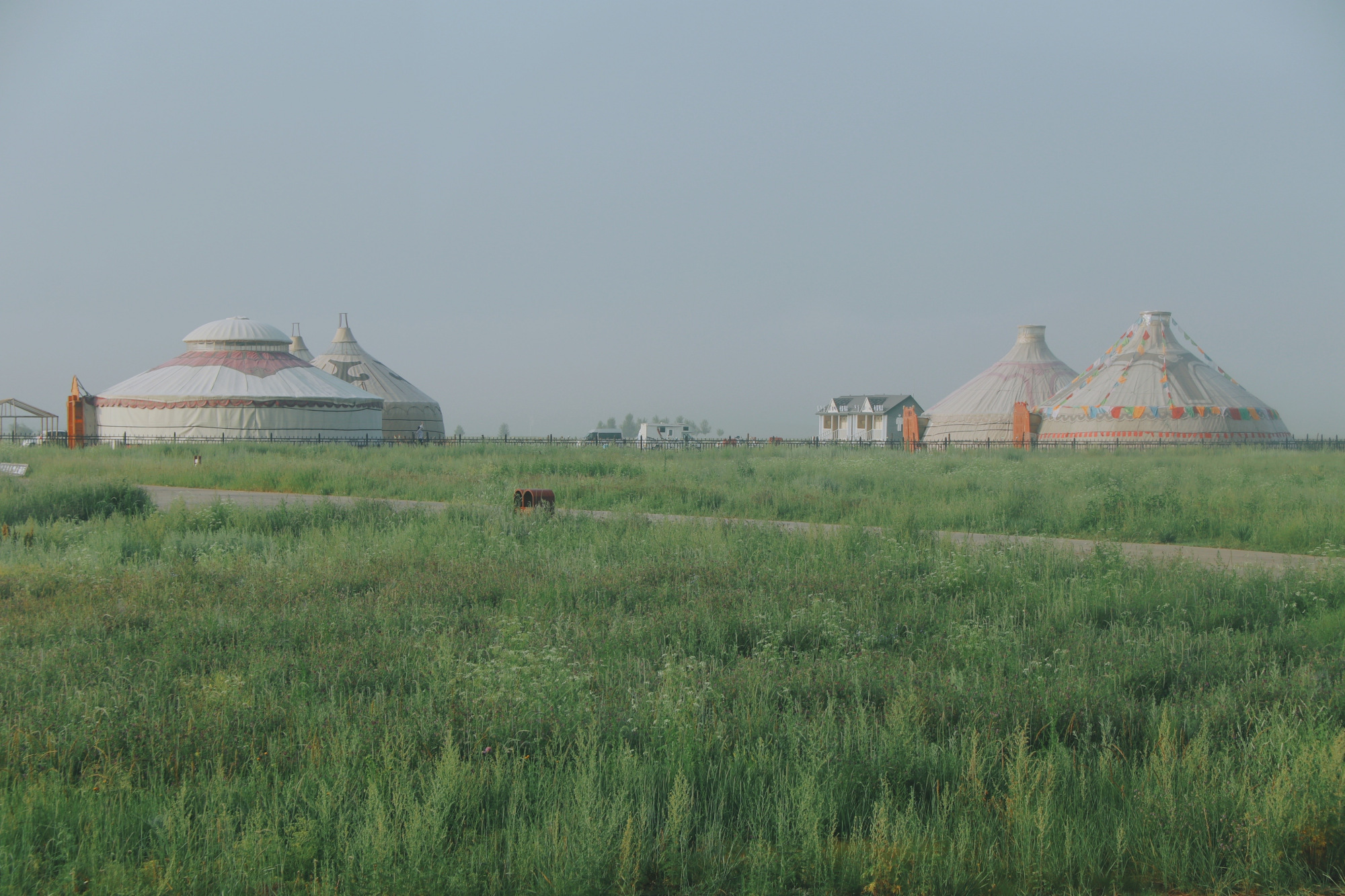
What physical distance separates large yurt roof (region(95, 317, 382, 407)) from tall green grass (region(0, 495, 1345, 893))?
3757 cm

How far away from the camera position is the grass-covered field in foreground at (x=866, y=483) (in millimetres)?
12672

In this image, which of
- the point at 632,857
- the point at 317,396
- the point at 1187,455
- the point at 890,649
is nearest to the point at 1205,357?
the point at 1187,455

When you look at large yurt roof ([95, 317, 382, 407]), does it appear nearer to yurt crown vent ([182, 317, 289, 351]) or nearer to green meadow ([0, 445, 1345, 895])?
yurt crown vent ([182, 317, 289, 351])

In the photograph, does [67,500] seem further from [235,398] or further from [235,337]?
[235,337]

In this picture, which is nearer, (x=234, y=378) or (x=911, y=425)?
(x=234, y=378)

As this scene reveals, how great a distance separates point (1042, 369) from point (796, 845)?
5475 centimetres

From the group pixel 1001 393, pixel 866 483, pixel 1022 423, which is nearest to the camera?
pixel 866 483

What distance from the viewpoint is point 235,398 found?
137 feet

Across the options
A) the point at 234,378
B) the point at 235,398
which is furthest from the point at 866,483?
the point at 234,378

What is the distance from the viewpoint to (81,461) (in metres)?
25.0

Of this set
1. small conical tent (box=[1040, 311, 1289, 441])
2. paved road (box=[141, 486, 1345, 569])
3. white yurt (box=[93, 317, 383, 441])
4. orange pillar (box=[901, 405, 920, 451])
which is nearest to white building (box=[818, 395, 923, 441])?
orange pillar (box=[901, 405, 920, 451])

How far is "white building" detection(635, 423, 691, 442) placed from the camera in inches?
1792

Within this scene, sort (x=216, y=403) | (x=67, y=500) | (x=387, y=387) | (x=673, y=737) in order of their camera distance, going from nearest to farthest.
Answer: (x=673, y=737) < (x=67, y=500) < (x=216, y=403) < (x=387, y=387)

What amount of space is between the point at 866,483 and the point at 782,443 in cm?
2488
